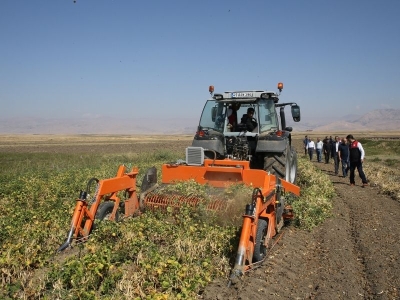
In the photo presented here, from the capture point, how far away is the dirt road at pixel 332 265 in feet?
13.5

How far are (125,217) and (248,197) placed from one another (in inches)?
78.8

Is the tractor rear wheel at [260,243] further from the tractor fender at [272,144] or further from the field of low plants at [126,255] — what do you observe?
the tractor fender at [272,144]

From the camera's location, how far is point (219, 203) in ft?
19.7

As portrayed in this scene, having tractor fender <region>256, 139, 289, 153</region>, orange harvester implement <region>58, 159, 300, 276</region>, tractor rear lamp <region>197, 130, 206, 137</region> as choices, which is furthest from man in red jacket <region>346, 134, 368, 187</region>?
tractor rear lamp <region>197, 130, 206, 137</region>

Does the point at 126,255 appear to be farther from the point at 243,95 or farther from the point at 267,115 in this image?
the point at 267,115

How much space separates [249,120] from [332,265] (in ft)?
12.6

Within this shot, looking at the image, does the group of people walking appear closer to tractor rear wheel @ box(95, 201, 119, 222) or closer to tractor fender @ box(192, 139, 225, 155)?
tractor fender @ box(192, 139, 225, 155)

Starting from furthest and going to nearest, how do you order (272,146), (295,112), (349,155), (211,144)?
(349,155) → (295,112) → (211,144) → (272,146)

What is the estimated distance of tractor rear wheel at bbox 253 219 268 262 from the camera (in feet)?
16.0

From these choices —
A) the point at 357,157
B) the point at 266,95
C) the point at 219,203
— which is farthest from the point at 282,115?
the point at 357,157

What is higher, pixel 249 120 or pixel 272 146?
pixel 249 120

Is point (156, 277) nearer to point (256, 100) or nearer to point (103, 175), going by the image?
point (256, 100)

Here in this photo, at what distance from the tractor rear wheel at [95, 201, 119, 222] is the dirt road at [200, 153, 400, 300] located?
2.33 m

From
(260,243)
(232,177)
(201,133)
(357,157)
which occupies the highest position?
(201,133)
